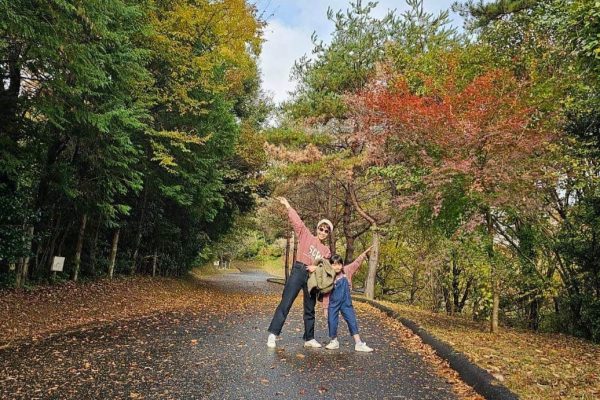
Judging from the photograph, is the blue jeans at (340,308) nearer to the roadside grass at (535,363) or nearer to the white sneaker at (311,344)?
the white sneaker at (311,344)

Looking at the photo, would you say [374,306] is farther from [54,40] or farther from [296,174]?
[54,40]

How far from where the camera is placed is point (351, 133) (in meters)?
17.3

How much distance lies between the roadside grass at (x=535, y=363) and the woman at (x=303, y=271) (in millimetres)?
2132

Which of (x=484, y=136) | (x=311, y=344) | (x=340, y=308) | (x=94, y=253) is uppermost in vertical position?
(x=484, y=136)

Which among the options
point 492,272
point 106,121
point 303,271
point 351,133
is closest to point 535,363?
point 492,272

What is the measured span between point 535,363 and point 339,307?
2617 millimetres

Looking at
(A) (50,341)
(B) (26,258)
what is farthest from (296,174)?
(A) (50,341)

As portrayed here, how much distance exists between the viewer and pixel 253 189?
71.5ft

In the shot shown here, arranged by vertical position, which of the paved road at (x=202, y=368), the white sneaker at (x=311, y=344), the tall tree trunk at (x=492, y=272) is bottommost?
the paved road at (x=202, y=368)

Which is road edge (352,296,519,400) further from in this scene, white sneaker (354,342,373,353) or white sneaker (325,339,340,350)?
white sneaker (325,339,340,350)

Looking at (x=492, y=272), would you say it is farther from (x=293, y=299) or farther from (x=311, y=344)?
(x=293, y=299)

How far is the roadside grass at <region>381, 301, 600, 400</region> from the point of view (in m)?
4.41

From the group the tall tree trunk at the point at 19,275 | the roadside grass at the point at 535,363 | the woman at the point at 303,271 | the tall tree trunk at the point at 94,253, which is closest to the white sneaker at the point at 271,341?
the woman at the point at 303,271

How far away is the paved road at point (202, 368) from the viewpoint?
4301 millimetres
